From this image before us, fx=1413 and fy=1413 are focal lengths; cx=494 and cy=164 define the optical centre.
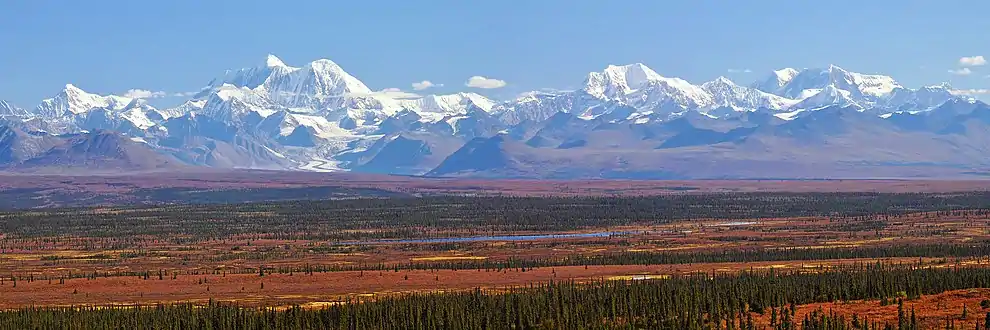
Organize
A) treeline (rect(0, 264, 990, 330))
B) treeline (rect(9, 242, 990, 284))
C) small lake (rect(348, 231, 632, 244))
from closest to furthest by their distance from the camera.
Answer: treeline (rect(0, 264, 990, 330)), treeline (rect(9, 242, 990, 284)), small lake (rect(348, 231, 632, 244))

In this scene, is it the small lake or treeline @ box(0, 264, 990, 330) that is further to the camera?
the small lake

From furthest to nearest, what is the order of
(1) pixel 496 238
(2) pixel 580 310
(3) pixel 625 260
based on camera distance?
(1) pixel 496 238 → (3) pixel 625 260 → (2) pixel 580 310

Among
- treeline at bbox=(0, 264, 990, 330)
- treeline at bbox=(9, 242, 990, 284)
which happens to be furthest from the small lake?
treeline at bbox=(0, 264, 990, 330)

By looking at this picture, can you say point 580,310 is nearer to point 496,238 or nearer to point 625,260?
point 625,260

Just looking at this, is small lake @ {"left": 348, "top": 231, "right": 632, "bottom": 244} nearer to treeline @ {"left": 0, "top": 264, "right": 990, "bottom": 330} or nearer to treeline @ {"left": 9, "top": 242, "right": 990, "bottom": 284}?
treeline @ {"left": 9, "top": 242, "right": 990, "bottom": 284}

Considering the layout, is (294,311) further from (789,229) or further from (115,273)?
(789,229)

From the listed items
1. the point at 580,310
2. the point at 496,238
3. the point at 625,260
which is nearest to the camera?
the point at 580,310

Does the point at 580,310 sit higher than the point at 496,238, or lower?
lower

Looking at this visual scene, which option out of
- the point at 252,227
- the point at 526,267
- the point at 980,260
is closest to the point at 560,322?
the point at 526,267

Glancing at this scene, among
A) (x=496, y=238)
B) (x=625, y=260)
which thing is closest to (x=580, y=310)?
(x=625, y=260)
